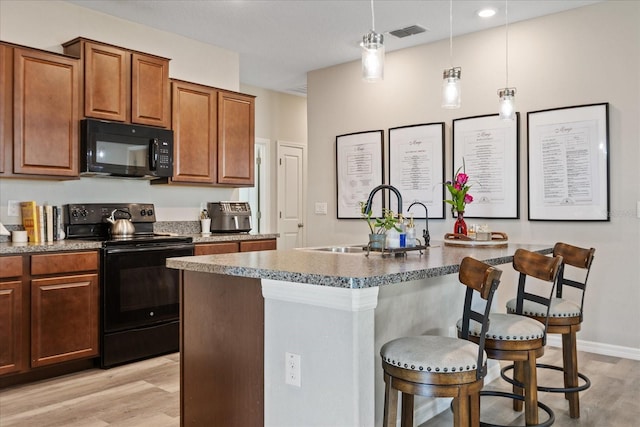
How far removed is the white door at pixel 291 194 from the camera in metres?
6.91

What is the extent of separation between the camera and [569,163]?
4.00 m

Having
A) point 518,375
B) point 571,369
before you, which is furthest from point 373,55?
point 571,369

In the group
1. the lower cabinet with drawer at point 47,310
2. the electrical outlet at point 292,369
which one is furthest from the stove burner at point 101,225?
the electrical outlet at point 292,369

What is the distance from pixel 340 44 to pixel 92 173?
2569mm

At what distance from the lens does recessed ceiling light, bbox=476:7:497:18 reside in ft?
13.1

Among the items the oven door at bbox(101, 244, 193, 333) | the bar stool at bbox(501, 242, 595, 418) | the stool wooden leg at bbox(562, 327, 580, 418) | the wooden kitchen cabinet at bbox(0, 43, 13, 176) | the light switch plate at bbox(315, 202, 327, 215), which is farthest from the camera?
the light switch plate at bbox(315, 202, 327, 215)

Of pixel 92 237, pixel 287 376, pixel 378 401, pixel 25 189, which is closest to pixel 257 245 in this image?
pixel 92 237

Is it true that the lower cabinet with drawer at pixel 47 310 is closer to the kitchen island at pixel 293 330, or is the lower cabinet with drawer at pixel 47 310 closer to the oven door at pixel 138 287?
the oven door at pixel 138 287

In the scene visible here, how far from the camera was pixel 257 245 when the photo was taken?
4.65 metres

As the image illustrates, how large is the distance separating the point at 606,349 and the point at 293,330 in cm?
310

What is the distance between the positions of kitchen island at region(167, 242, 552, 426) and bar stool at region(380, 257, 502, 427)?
0.10 metres

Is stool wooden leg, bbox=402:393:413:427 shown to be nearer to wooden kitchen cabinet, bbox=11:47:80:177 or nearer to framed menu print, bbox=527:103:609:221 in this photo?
framed menu print, bbox=527:103:609:221

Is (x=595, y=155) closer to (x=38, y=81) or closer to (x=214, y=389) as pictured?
(x=214, y=389)

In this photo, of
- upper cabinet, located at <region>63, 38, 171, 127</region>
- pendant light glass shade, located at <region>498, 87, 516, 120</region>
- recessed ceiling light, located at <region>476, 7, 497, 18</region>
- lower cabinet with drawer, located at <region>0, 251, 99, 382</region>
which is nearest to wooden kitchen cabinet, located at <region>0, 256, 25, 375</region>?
lower cabinet with drawer, located at <region>0, 251, 99, 382</region>
